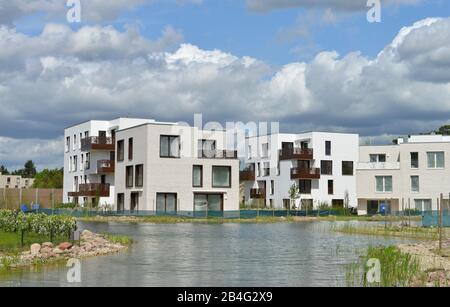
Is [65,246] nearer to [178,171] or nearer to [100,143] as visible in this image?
[178,171]

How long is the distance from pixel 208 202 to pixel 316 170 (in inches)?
813

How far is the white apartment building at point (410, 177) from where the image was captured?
71000 millimetres

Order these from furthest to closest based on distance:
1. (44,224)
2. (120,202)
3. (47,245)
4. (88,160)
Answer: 1. (88,160)
2. (120,202)
3. (44,224)
4. (47,245)

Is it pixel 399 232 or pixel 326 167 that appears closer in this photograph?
pixel 399 232

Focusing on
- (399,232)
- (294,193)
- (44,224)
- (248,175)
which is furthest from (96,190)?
(44,224)

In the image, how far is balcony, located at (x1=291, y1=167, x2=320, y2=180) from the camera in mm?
77625

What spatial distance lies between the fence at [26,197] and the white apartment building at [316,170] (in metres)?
26.0

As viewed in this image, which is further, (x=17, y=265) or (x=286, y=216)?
(x=286, y=216)

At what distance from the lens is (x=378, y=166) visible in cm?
7456
